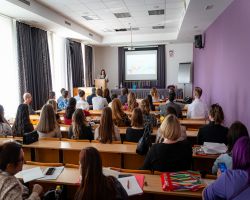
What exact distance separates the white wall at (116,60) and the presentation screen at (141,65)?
0.67 m

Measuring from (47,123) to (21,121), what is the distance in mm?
446

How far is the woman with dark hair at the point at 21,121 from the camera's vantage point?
3.80 metres

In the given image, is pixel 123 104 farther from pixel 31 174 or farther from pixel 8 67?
pixel 31 174

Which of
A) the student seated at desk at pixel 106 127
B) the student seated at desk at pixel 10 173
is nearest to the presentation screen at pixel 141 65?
the student seated at desk at pixel 106 127

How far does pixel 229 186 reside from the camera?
1.63m

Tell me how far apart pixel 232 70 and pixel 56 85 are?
21.6 ft

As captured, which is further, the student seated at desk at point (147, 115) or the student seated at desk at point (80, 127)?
the student seated at desk at point (147, 115)

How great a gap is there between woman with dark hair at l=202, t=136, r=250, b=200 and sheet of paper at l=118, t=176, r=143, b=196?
0.58m

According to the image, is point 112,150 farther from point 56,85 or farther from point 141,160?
point 56,85

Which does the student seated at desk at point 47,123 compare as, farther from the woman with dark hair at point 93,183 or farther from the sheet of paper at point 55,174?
the woman with dark hair at point 93,183

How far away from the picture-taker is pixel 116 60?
41.6ft

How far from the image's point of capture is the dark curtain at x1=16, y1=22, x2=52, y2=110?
22.0 feet

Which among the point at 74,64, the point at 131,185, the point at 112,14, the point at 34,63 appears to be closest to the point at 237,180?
the point at 131,185

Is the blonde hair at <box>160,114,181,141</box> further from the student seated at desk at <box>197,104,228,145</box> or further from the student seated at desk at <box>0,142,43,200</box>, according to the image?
the student seated at desk at <box>0,142,43,200</box>
